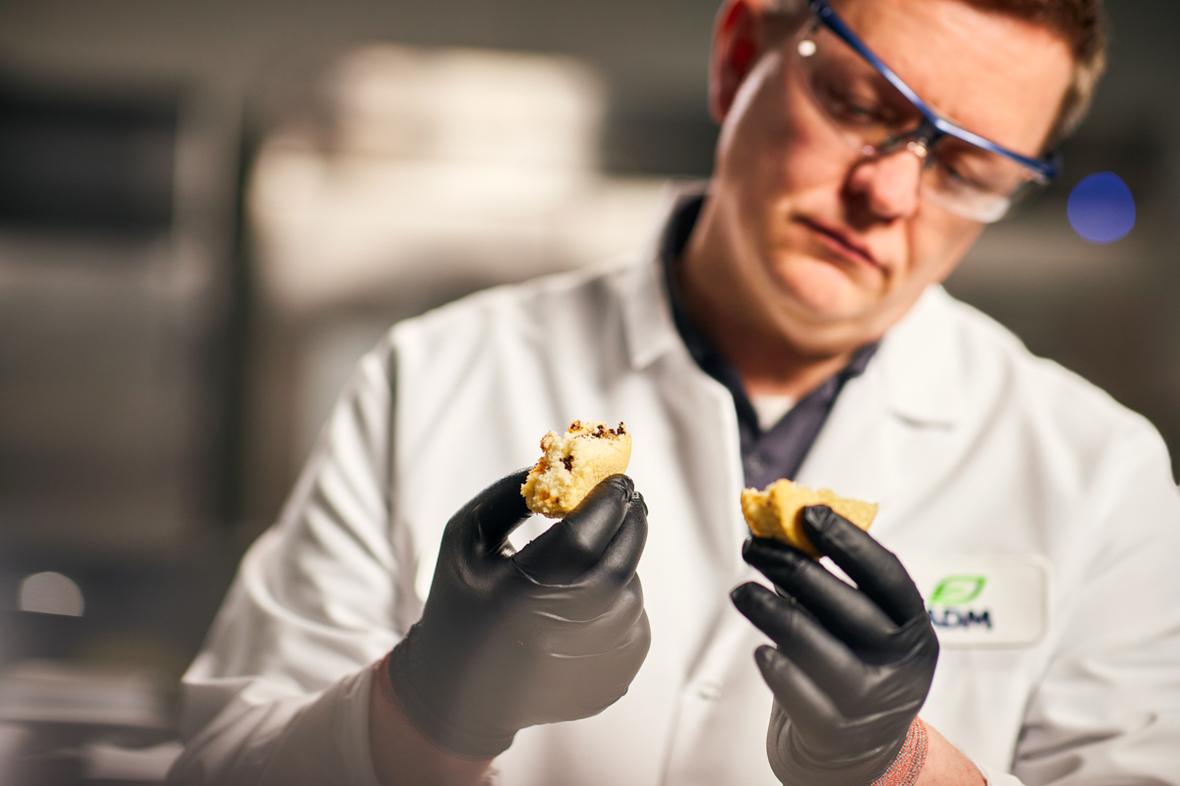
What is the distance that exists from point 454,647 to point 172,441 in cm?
149

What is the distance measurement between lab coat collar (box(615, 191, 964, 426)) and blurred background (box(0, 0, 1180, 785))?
74cm

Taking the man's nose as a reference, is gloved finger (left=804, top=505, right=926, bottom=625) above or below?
below

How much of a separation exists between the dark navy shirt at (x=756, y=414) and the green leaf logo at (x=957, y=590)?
0.15m

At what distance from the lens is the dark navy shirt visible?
0.89 m

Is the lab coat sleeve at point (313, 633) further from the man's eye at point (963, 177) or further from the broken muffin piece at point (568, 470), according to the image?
the man's eye at point (963, 177)

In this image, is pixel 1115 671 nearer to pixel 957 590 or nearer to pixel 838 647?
pixel 957 590

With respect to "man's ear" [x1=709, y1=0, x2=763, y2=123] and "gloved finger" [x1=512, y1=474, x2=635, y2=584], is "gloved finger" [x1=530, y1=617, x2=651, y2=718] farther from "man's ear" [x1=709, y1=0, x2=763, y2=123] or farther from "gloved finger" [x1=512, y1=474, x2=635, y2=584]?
"man's ear" [x1=709, y1=0, x2=763, y2=123]

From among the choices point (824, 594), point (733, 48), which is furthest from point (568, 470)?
point (733, 48)

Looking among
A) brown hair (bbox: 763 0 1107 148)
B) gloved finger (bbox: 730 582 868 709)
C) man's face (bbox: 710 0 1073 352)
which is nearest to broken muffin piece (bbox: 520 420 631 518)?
gloved finger (bbox: 730 582 868 709)

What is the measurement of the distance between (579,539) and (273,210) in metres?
1.62

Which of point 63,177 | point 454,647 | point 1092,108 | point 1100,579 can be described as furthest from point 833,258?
point 63,177

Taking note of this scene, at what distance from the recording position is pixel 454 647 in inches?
24.9

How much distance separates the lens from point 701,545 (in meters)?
0.78

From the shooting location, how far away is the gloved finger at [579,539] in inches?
22.8
